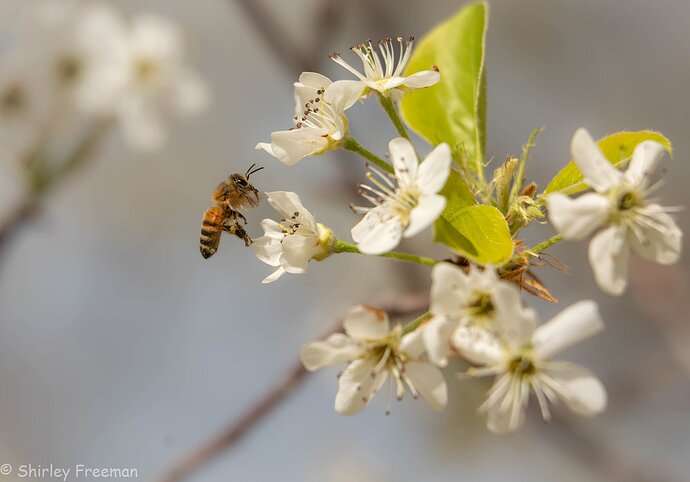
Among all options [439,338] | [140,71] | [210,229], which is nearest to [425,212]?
[439,338]

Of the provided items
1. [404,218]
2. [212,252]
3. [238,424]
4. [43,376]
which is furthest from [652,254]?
[43,376]

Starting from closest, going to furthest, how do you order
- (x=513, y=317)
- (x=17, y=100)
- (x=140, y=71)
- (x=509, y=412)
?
(x=513, y=317) < (x=509, y=412) < (x=17, y=100) < (x=140, y=71)

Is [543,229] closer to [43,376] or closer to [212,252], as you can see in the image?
[212,252]

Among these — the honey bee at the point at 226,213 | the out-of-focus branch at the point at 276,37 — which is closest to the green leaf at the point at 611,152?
the honey bee at the point at 226,213

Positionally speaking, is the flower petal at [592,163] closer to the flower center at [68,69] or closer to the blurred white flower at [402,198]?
the blurred white flower at [402,198]

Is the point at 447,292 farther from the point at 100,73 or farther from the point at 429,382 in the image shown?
the point at 100,73

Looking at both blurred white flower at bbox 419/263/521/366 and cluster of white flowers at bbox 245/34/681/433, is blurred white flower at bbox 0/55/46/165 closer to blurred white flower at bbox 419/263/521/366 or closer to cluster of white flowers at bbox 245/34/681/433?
cluster of white flowers at bbox 245/34/681/433

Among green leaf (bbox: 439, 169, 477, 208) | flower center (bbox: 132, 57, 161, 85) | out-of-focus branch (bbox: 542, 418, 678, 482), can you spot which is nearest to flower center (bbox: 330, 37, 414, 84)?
green leaf (bbox: 439, 169, 477, 208)
